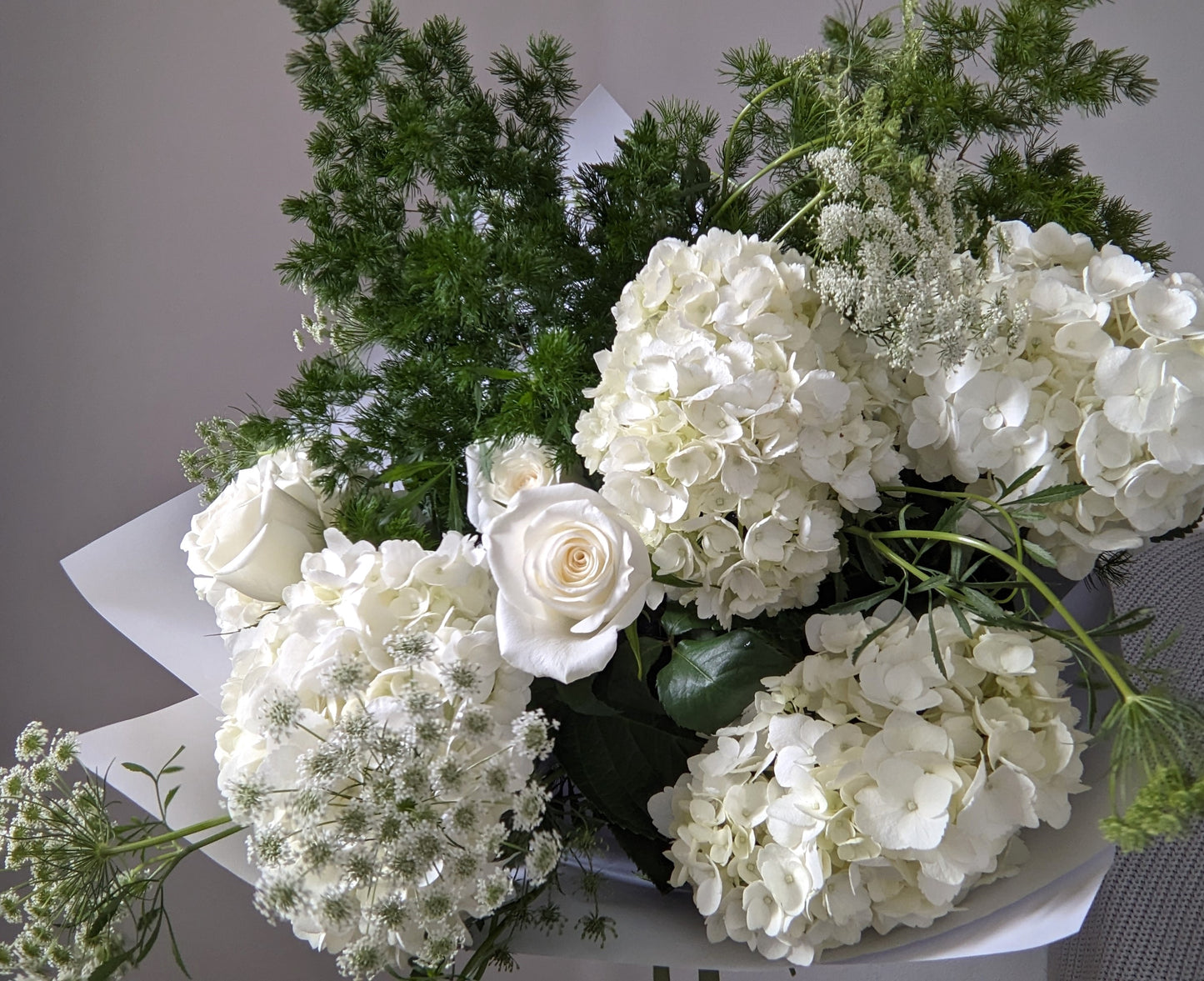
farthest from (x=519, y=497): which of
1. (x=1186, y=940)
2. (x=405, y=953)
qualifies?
(x=1186, y=940)

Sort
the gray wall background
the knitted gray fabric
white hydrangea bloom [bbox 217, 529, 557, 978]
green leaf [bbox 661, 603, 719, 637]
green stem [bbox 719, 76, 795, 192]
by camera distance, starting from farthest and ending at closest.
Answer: the gray wall background → the knitted gray fabric → green stem [bbox 719, 76, 795, 192] → green leaf [bbox 661, 603, 719, 637] → white hydrangea bloom [bbox 217, 529, 557, 978]

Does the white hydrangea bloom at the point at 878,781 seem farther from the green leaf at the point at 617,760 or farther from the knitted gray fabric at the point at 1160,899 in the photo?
the knitted gray fabric at the point at 1160,899

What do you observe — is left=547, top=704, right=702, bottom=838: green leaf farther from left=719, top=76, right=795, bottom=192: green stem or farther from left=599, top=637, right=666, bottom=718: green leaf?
left=719, top=76, right=795, bottom=192: green stem

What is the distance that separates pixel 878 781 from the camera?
1.66ft

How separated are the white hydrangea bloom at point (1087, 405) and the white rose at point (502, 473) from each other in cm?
22

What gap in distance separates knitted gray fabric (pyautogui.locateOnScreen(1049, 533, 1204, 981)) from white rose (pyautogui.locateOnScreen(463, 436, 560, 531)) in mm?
589

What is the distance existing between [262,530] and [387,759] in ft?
0.76

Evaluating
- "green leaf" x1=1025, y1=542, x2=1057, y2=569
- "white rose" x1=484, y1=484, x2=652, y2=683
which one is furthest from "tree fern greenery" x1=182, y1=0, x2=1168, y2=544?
"green leaf" x1=1025, y1=542, x2=1057, y2=569

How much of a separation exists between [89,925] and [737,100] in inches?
51.8

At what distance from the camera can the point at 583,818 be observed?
2.02 feet

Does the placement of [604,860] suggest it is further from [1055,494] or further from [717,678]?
[1055,494]

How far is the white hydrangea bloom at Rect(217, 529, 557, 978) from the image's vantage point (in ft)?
1.52

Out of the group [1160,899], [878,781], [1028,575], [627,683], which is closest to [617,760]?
[627,683]

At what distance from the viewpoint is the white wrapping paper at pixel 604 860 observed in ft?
1.76
